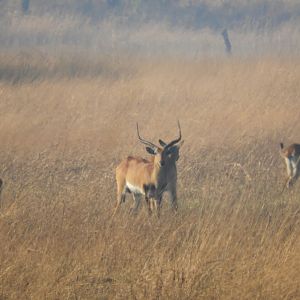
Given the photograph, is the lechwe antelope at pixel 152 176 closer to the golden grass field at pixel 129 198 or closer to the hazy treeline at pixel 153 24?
the golden grass field at pixel 129 198

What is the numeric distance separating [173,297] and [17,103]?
901cm

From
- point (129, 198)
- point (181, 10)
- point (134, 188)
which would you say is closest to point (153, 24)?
point (181, 10)

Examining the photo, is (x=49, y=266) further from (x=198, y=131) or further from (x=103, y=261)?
(x=198, y=131)

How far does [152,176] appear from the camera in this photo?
7.95m

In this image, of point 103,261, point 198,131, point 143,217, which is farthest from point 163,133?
point 103,261

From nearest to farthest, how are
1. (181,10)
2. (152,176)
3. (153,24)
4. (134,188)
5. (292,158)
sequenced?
(152,176) < (134,188) < (292,158) < (153,24) < (181,10)

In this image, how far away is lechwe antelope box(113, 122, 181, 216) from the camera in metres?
7.75

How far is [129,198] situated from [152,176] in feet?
3.14

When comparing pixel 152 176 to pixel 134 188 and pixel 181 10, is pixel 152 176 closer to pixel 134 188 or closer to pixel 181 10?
pixel 134 188

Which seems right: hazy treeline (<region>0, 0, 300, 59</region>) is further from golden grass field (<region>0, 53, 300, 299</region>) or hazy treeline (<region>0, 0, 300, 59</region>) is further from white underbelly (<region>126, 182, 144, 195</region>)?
white underbelly (<region>126, 182, 144, 195</region>)

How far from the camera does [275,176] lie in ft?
30.7

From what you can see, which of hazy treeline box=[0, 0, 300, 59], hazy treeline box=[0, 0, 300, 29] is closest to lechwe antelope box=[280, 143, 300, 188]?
hazy treeline box=[0, 0, 300, 59]

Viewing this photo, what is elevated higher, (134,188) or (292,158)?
(292,158)

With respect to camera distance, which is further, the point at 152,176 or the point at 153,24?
the point at 153,24
